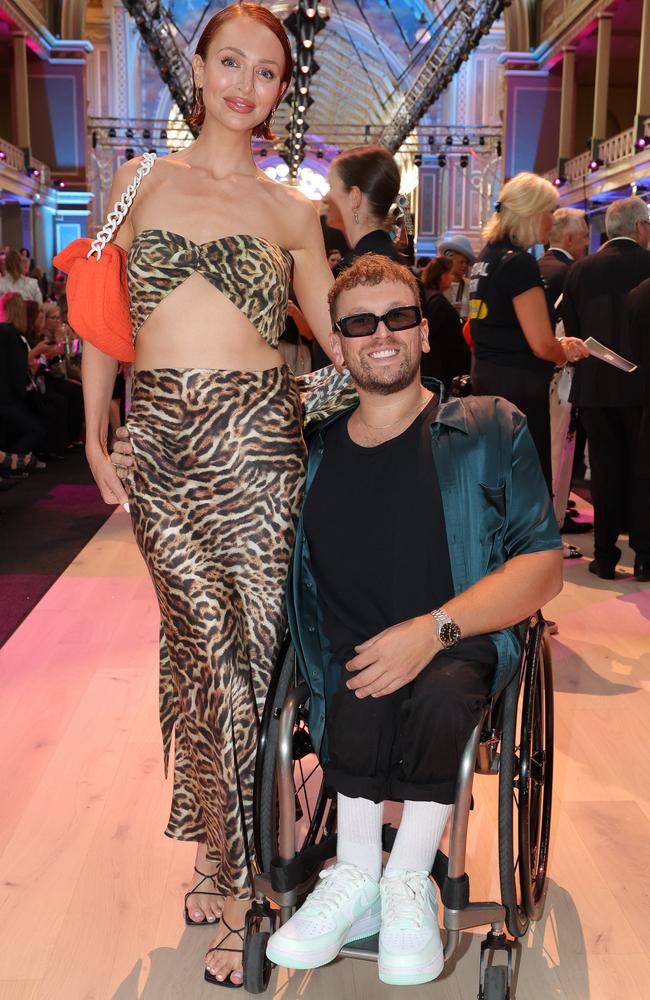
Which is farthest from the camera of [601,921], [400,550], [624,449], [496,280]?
[624,449]

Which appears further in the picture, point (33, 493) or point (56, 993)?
point (33, 493)

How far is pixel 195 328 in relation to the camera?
191 centimetres

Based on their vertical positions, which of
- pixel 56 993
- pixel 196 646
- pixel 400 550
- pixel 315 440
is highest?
pixel 315 440

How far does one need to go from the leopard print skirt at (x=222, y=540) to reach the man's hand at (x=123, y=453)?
0.02 m

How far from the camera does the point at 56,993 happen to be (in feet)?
6.27

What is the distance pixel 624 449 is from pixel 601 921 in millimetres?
3066

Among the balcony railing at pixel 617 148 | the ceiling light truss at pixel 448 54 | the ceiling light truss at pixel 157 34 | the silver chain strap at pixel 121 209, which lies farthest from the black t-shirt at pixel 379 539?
the balcony railing at pixel 617 148

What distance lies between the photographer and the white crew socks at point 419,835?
170 cm

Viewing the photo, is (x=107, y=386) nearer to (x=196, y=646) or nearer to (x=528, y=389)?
(x=196, y=646)

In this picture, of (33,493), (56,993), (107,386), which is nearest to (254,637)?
(107,386)

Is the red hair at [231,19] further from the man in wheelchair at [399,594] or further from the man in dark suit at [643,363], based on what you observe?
the man in dark suit at [643,363]

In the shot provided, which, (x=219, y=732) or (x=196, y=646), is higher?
(x=196, y=646)

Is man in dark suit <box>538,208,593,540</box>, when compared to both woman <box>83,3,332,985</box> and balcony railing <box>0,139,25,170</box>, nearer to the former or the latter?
woman <box>83,3,332,985</box>

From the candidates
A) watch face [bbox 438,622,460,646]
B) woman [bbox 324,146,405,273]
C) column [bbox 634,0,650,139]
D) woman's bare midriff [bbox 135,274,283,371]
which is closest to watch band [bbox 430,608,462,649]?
watch face [bbox 438,622,460,646]
